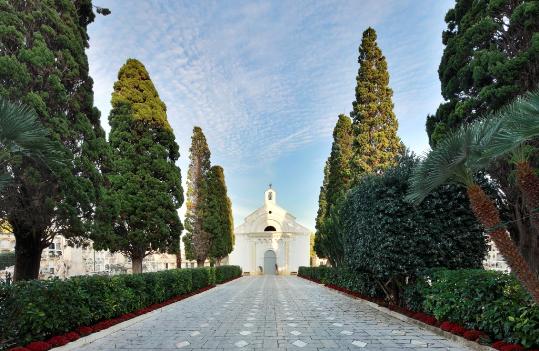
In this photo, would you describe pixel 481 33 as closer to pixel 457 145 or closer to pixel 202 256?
pixel 457 145

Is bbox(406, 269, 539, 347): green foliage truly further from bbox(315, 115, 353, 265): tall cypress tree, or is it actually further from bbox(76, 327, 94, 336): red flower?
bbox(315, 115, 353, 265): tall cypress tree

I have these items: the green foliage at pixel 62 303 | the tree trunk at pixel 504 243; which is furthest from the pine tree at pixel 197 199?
the tree trunk at pixel 504 243

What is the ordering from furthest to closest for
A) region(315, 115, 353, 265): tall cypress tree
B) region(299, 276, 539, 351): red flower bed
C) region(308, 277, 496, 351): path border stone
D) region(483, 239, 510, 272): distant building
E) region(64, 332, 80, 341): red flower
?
region(315, 115, 353, 265): tall cypress tree
region(483, 239, 510, 272): distant building
region(64, 332, 80, 341): red flower
region(308, 277, 496, 351): path border stone
region(299, 276, 539, 351): red flower bed

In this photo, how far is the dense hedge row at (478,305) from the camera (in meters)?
4.78

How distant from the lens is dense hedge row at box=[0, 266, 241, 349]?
5.18 metres

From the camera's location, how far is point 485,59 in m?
8.45

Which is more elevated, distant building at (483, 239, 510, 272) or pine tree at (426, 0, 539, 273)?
pine tree at (426, 0, 539, 273)

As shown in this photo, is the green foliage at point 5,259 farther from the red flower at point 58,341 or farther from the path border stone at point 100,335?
the red flower at point 58,341

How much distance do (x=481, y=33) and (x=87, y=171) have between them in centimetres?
1006

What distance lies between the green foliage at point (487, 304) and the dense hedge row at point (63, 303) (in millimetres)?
6559

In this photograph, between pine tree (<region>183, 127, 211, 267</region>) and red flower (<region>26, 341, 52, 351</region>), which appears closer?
red flower (<region>26, 341, 52, 351</region>)

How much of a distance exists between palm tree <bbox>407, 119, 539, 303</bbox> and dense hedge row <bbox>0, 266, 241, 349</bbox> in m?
5.86

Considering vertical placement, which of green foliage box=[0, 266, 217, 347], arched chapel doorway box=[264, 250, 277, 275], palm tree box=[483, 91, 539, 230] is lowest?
arched chapel doorway box=[264, 250, 277, 275]

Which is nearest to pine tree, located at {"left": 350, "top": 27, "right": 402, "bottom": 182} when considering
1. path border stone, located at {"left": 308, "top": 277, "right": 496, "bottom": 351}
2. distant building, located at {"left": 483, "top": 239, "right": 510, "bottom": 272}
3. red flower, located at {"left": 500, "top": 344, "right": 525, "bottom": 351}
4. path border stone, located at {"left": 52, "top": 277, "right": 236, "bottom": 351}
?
distant building, located at {"left": 483, "top": 239, "right": 510, "bottom": 272}
